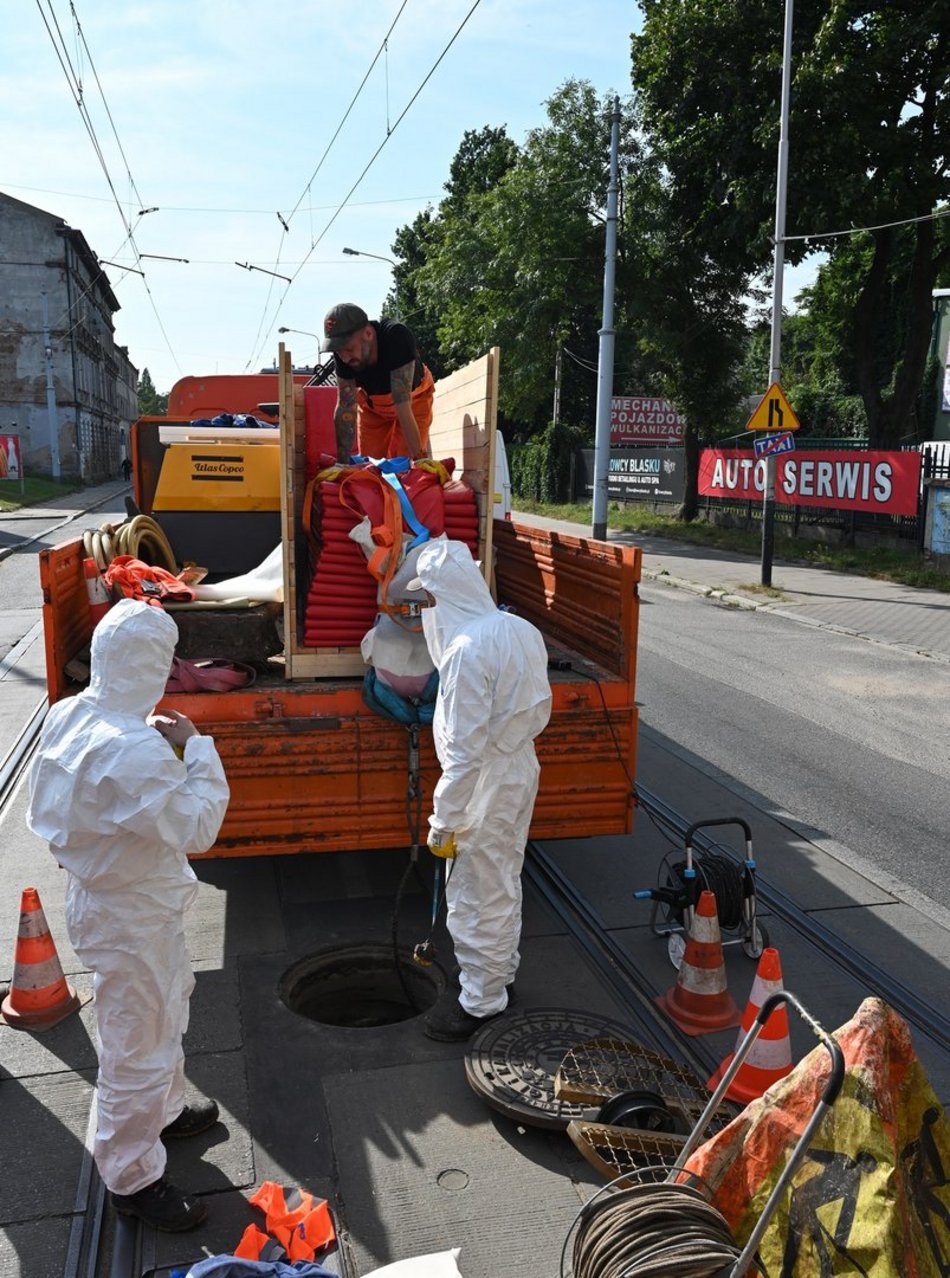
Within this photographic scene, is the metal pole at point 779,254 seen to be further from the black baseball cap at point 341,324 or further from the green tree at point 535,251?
the black baseball cap at point 341,324

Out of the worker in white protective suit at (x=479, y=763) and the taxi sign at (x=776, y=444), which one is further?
the taxi sign at (x=776, y=444)

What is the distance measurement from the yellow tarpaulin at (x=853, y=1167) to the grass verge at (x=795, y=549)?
590 inches

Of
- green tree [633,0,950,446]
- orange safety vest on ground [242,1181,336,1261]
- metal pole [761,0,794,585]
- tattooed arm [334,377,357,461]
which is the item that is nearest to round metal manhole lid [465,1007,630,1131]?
orange safety vest on ground [242,1181,336,1261]

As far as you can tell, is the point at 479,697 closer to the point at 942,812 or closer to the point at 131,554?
the point at 131,554

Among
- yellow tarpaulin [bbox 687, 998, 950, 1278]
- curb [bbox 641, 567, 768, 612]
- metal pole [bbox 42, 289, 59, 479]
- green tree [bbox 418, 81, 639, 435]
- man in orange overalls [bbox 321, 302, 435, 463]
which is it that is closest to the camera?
yellow tarpaulin [bbox 687, 998, 950, 1278]

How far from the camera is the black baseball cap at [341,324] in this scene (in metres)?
6.02

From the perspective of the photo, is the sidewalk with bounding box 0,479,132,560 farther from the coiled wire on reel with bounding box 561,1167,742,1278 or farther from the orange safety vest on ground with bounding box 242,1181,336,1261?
the coiled wire on reel with bounding box 561,1167,742,1278

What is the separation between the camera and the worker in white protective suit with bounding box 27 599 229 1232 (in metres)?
2.89

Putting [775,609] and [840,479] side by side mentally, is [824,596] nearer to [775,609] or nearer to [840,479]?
[775,609]

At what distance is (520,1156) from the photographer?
340 cm

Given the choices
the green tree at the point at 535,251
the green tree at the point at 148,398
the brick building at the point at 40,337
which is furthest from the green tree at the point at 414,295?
the green tree at the point at 148,398

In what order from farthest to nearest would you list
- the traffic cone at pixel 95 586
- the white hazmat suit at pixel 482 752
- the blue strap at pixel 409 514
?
1. the traffic cone at pixel 95 586
2. the blue strap at pixel 409 514
3. the white hazmat suit at pixel 482 752

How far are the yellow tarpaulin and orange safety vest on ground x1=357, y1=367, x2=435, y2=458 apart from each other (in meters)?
4.61

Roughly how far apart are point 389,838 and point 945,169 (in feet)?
64.7
